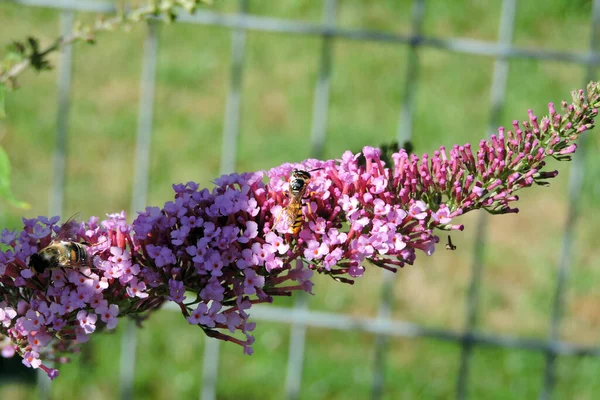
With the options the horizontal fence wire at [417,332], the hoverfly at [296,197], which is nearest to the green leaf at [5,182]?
the hoverfly at [296,197]

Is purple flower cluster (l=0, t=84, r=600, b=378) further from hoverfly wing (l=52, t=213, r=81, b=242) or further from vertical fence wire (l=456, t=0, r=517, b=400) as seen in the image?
vertical fence wire (l=456, t=0, r=517, b=400)

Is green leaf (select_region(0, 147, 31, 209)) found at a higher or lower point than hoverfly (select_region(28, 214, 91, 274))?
higher

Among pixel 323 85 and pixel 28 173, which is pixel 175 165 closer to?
pixel 28 173

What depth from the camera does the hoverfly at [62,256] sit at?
31.9 inches

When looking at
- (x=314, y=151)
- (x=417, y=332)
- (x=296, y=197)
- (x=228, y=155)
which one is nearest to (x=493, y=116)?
(x=314, y=151)

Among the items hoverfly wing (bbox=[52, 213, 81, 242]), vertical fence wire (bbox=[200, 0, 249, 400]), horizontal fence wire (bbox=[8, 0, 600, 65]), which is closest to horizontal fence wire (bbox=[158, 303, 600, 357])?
vertical fence wire (bbox=[200, 0, 249, 400])

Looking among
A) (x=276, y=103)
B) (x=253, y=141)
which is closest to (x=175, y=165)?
(x=253, y=141)

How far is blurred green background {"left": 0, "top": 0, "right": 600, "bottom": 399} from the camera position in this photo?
2.92 m

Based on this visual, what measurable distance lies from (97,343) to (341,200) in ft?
7.90

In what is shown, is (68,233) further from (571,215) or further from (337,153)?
(337,153)

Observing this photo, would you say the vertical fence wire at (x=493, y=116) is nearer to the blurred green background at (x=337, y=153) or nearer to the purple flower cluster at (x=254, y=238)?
the blurred green background at (x=337, y=153)

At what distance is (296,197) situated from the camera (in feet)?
2.66

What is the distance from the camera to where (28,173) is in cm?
336

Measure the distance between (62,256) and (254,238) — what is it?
0.21 meters
